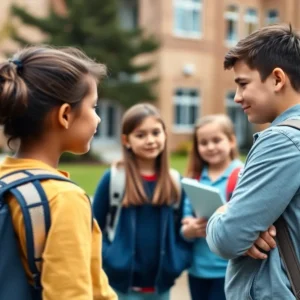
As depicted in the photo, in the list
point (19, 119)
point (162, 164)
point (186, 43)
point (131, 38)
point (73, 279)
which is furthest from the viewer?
point (186, 43)

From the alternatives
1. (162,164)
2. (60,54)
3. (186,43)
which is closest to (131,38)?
(186,43)

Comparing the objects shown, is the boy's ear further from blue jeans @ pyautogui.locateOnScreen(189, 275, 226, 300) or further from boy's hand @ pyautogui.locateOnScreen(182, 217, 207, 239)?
blue jeans @ pyautogui.locateOnScreen(189, 275, 226, 300)

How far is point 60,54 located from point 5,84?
0.65 feet

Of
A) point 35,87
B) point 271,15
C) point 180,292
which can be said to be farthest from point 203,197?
point 271,15

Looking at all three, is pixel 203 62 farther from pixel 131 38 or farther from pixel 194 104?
pixel 131 38

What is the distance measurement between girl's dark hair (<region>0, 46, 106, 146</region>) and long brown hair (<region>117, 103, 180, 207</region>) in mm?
1452

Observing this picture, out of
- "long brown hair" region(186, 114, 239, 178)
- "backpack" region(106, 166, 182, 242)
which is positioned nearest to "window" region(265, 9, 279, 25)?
"long brown hair" region(186, 114, 239, 178)

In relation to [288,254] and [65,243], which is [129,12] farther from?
[65,243]

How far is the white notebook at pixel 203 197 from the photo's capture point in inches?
99.6

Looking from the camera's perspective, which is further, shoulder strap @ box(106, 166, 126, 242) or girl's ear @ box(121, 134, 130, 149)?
girl's ear @ box(121, 134, 130, 149)

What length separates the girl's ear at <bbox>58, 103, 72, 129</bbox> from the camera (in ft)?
5.17

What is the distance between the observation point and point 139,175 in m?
3.10

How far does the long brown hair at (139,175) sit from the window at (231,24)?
2384 centimetres

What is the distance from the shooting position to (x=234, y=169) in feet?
10.4
